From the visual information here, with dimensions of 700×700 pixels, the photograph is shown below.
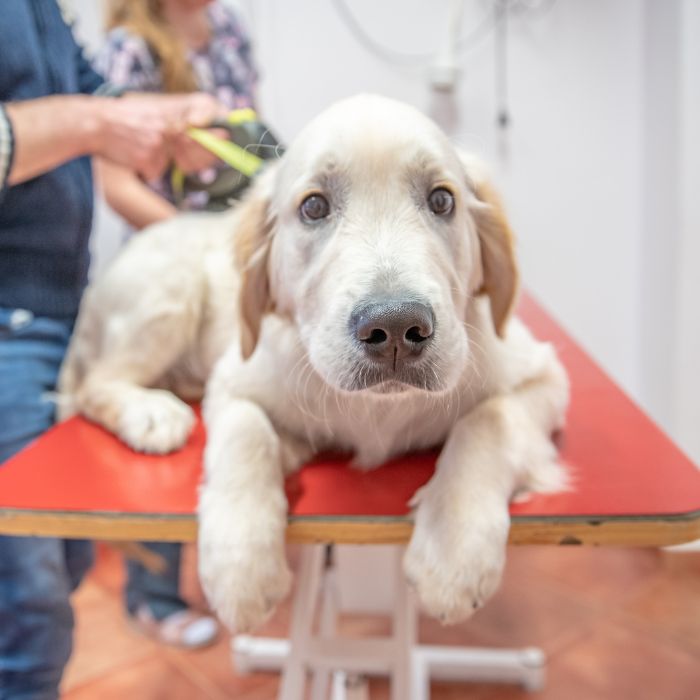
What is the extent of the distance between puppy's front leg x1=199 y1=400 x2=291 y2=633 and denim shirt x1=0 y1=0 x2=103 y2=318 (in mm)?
777

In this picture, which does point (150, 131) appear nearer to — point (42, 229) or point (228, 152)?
point (228, 152)

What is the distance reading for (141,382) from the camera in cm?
152

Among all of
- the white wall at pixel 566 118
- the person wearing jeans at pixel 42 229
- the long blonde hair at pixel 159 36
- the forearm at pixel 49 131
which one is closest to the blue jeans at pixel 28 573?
the person wearing jeans at pixel 42 229

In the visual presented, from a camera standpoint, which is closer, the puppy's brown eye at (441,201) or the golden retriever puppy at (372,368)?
the golden retriever puppy at (372,368)

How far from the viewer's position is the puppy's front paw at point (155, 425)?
3.86 ft

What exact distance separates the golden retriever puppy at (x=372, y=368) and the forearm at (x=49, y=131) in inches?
15.2

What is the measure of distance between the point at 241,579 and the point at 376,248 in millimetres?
455

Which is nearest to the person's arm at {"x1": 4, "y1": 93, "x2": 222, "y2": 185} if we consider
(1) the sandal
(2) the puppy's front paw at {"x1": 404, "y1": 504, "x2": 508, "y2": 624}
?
(2) the puppy's front paw at {"x1": 404, "y1": 504, "x2": 508, "y2": 624}

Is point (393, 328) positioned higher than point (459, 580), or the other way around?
point (393, 328)

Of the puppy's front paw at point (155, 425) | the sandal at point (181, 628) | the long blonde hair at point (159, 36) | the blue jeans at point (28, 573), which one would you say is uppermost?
the long blonde hair at point (159, 36)

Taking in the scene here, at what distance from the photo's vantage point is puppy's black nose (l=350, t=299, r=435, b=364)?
814 mm

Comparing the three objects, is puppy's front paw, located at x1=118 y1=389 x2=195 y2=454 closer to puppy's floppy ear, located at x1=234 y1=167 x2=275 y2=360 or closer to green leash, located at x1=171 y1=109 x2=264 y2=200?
puppy's floppy ear, located at x1=234 y1=167 x2=275 y2=360

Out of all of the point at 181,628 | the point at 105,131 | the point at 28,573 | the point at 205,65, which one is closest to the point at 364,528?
the point at 28,573

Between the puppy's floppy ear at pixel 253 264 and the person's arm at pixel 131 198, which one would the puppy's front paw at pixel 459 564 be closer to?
the puppy's floppy ear at pixel 253 264
